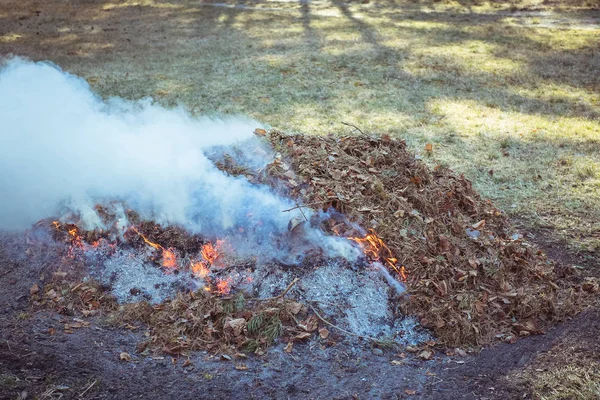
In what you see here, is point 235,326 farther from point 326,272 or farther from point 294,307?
point 326,272

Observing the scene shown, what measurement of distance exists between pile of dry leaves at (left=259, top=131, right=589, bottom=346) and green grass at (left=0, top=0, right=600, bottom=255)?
40.1 inches

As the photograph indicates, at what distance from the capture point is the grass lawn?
6.55 m

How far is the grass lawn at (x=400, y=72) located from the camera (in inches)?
258

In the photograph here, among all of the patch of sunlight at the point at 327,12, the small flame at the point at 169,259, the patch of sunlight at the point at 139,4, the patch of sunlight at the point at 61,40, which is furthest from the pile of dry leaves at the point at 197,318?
the patch of sunlight at the point at 139,4

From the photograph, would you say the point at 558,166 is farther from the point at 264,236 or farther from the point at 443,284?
the point at 264,236

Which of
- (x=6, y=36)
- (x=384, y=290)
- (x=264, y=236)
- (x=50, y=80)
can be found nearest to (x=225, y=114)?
(x=50, y=80)

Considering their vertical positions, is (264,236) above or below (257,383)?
above

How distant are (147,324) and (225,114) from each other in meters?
4.69

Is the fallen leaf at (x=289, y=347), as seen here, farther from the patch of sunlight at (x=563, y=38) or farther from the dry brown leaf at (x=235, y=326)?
the patch of sunlight at (x=563, y=38)

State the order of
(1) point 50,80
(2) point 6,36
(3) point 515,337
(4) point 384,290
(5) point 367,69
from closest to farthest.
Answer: (3) point 515,337
(4) point 384,290
(1) point 50,80
(5) point 367,69
(2) point 6,36

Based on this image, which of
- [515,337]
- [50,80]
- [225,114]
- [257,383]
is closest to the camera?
[257,383]

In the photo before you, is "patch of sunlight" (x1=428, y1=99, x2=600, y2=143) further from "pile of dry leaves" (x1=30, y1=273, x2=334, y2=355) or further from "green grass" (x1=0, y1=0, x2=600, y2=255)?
"pile of dry leaves" (x1=30, y1=273, x2=334, y2=355)

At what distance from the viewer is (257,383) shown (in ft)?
10.9

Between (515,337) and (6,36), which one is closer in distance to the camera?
(515,337)
